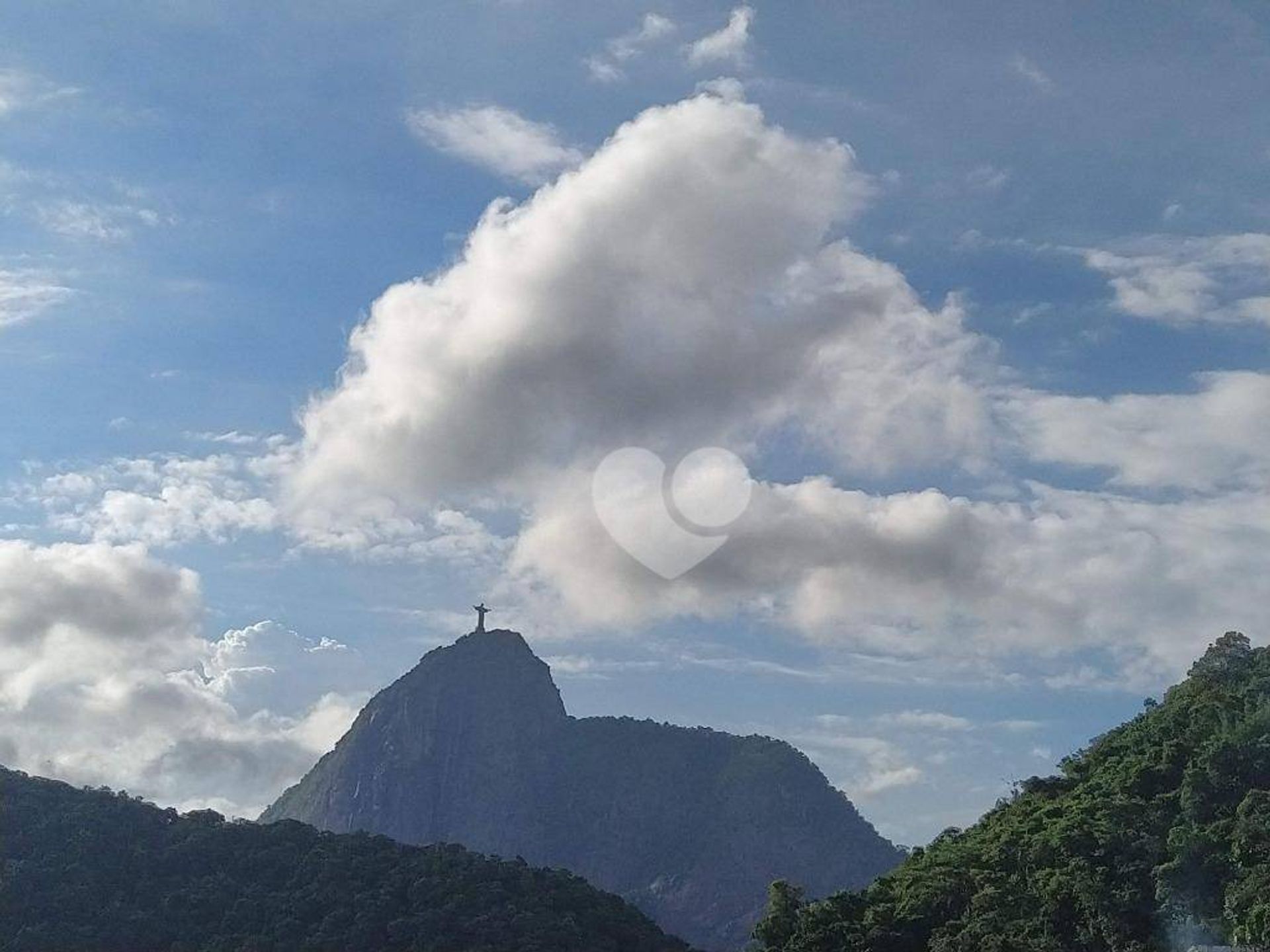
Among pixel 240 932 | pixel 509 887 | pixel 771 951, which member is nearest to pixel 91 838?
pixel 240 932

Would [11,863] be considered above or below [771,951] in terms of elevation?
above

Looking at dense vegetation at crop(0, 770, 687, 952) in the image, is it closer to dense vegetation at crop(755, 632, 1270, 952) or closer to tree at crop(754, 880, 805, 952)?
→ tree at crop(754, 880, 805, 952)

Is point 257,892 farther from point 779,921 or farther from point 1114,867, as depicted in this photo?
point 1114,867

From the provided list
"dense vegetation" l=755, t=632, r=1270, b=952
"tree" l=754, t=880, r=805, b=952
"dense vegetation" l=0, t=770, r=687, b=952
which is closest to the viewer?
"dense vegetation" l=755, t=632, r=1270, b=952

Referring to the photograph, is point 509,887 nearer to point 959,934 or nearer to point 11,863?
Answer: point 11,863

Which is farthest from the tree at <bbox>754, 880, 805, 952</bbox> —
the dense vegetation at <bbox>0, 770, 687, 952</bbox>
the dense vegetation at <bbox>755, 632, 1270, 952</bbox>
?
the dense vegetation at <bbox>0, 770, 687, 952</bbox>

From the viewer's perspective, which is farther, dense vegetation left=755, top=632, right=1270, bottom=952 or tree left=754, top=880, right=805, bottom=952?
tree left=754, top=880, right=805, bottom=952
